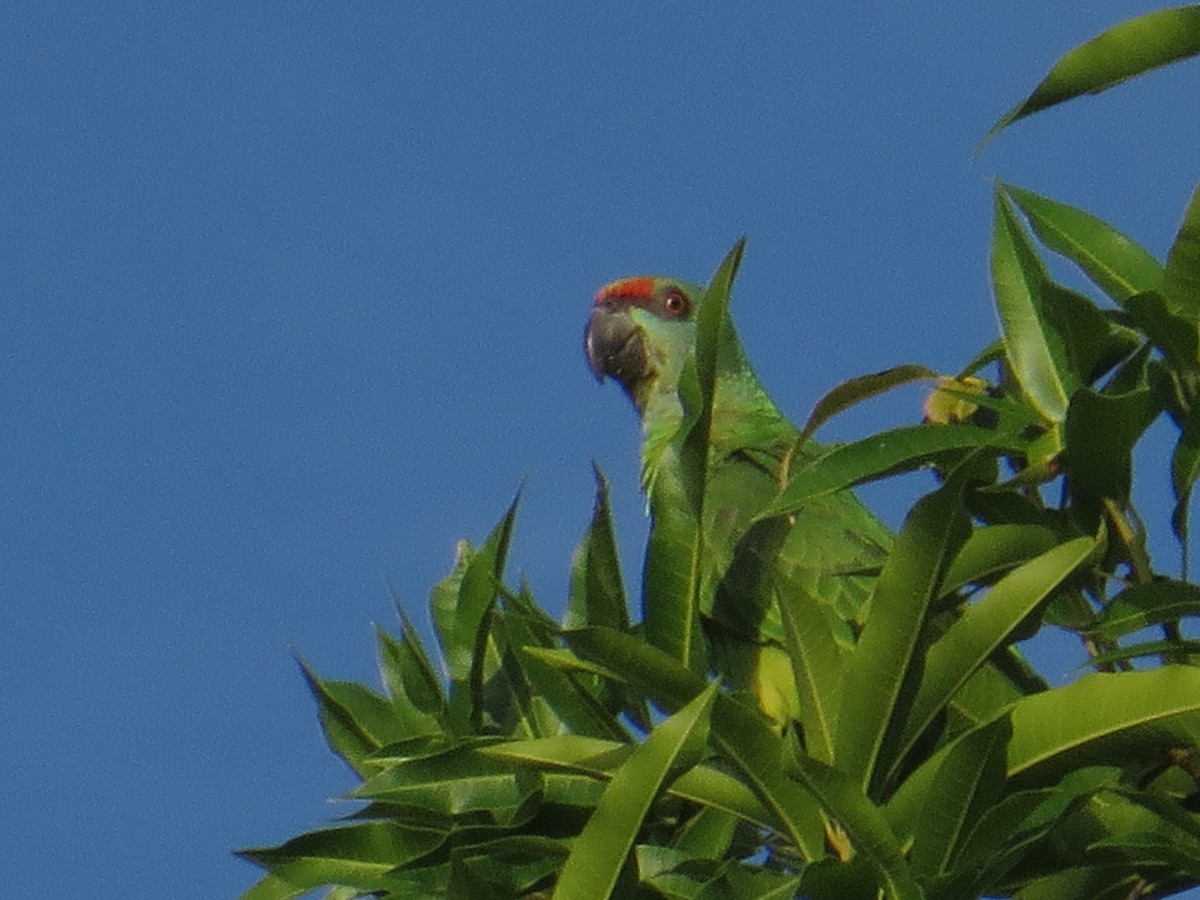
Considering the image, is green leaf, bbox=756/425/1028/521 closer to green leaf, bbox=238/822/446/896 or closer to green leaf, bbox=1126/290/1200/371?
green leaf, bbox=1126/290/1200/371

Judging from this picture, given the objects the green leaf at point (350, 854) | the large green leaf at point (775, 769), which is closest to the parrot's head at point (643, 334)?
the green leaf at point (350, 854)

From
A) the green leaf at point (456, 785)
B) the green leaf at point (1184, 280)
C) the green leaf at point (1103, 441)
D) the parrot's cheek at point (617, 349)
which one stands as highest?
the parrot's cheek at point (617, 349)

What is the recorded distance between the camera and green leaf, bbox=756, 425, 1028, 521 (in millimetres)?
2230

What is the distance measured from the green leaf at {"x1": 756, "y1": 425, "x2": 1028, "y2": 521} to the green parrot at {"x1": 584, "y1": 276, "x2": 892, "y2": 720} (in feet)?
0.34

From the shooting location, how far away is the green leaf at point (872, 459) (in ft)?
7.32

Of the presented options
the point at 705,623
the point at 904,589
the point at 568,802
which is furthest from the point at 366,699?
the point at 904,589

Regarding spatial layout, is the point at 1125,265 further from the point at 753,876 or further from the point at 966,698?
the point at 753,876

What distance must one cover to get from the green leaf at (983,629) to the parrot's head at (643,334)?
12.8 ft

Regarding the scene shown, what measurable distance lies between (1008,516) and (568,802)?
68cm

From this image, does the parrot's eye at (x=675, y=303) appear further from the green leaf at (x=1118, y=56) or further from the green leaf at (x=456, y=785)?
the green leaf at (x=1118, y=56)

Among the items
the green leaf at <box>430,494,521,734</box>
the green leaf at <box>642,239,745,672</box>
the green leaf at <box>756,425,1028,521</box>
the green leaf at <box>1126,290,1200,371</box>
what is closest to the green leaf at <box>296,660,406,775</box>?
the green leaf at <box>430,494,521,734</box>

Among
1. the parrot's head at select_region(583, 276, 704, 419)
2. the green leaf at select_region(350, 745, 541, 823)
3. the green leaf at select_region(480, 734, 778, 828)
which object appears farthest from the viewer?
the parrot's head at select_region(583, 276, 704, 419)

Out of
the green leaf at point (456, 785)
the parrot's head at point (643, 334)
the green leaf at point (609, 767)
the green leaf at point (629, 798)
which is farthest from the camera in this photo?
the parrot's head at point (643, 334)

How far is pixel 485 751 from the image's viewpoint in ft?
6.99
